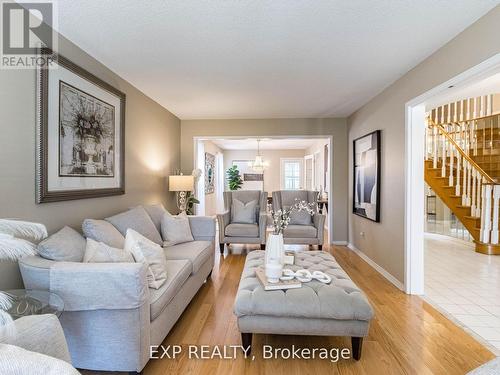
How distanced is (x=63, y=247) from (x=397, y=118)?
11.7 feet

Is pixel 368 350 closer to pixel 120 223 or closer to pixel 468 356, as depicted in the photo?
pixel 468 356

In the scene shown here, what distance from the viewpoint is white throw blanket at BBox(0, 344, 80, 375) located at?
2.65ft

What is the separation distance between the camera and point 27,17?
1988mm

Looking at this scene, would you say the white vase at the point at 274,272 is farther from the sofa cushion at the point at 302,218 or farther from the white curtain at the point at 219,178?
the white curtain at the point at 219,178

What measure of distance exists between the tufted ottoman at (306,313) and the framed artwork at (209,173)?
6.39 m

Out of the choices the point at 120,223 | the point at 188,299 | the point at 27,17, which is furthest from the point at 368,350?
the point at 27,17

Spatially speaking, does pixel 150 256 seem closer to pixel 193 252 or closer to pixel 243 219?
pixel 193 252

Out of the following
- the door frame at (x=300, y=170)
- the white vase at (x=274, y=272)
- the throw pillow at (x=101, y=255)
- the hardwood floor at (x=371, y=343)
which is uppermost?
the door frame at (x=300, y=170)

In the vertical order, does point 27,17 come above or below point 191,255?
above

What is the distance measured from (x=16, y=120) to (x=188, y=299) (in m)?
1.92

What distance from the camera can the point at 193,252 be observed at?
2.91m

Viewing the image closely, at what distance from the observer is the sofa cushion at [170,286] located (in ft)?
6.15

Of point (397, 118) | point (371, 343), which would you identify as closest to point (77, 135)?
point (371, 343)

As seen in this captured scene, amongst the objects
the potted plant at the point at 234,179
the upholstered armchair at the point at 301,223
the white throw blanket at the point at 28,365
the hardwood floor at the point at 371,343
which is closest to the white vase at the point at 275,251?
the hardwood floor at the point at 371,343
